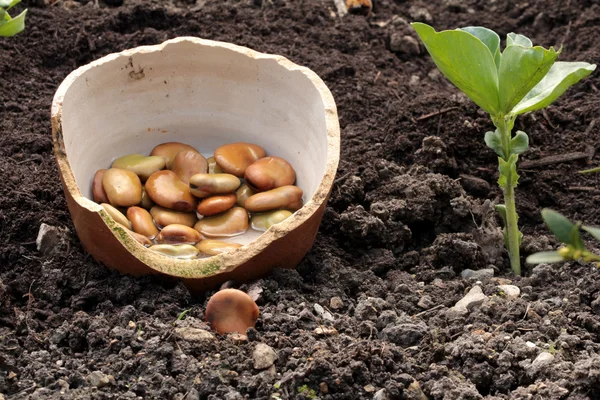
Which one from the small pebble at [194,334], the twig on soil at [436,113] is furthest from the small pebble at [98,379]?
the twig on soil at [436,113]

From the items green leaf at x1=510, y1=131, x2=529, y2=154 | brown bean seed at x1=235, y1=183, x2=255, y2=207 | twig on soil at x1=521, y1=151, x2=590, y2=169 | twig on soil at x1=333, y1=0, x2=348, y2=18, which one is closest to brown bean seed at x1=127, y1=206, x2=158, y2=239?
brown bean seed at x1=235, y1=183, x2=255, y2=207

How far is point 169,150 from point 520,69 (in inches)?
40.3

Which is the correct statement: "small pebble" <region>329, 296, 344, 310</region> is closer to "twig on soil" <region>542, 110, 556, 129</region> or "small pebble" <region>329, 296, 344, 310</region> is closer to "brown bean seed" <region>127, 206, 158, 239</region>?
"brown bean seed" <region>127, 206, 158, 239</region>

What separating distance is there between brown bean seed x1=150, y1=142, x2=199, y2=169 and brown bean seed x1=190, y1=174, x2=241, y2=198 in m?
0.18

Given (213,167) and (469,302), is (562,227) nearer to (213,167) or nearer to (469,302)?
(469,302)

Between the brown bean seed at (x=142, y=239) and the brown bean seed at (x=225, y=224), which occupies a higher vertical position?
the brown bean seed at (x=142, y=239)

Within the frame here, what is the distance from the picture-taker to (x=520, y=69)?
1877 mm

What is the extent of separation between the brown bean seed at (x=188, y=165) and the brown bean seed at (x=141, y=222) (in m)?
0.19

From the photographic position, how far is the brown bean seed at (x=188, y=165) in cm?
242

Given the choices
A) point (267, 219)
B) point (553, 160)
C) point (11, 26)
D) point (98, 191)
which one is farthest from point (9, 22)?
point (553, 160)

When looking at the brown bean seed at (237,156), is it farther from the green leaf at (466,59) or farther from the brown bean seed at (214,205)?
the green leaf at (466,59)

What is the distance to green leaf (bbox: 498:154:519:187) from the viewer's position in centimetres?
201

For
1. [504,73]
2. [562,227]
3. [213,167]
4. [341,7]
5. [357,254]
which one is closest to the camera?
[562,227]

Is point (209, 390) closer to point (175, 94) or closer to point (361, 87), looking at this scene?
point (175, 94)
